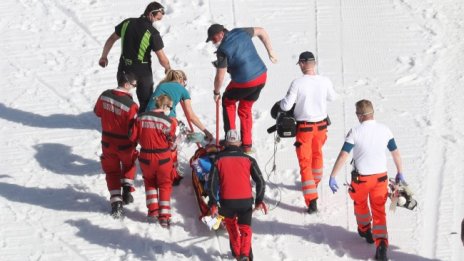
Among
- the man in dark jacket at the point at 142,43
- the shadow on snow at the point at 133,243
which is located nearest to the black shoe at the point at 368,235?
the shadow on snow at the point at 133,243

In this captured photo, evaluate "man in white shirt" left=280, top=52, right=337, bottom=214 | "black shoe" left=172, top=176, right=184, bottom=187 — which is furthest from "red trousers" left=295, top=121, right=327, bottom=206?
"black shoe" left=172, top=176, right=184, bottom=187

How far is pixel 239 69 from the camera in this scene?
1098 centimetres

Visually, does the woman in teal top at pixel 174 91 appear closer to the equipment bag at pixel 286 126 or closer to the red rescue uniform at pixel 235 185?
the equipment bag at pixel 286 126

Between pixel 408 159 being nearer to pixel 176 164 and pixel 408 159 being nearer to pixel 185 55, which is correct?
pixel 176 164

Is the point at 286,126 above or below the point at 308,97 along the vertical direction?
below

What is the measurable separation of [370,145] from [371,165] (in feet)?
0.72

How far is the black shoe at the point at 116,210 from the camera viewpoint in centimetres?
1073

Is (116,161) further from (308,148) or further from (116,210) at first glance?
(308,148)

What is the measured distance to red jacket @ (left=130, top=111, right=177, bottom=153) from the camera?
33.4ft

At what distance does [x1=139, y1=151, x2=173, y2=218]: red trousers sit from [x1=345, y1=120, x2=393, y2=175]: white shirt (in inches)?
83.3

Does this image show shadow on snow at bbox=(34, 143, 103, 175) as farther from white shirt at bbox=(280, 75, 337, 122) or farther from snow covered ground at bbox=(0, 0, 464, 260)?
white shirt at bbox=(280, 75, 337, 122)

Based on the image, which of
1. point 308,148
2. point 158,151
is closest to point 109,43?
point 158,151

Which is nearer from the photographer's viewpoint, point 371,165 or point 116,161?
point 371,165

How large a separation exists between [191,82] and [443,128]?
3.80 metres
